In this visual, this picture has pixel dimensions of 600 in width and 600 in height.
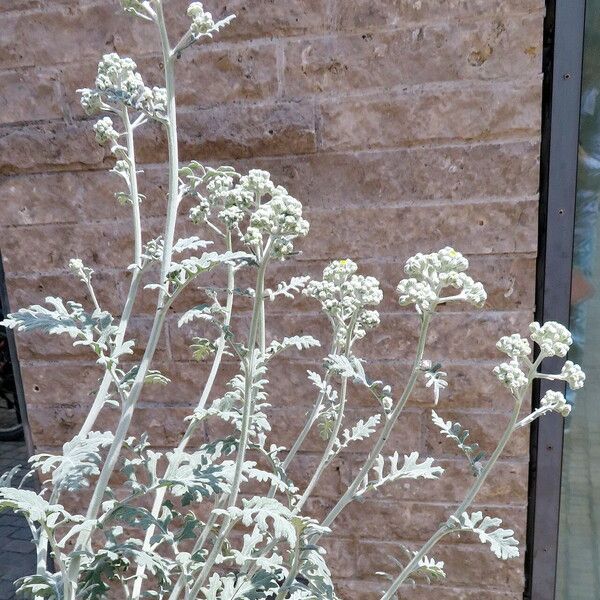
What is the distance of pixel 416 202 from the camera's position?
1590mm

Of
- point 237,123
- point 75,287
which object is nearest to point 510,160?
point 237,123

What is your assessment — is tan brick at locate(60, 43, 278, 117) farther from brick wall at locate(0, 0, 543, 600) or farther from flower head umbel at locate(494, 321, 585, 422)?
flower head umbel at locate(494, 321, 585, 422)

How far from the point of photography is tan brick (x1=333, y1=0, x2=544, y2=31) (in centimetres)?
145

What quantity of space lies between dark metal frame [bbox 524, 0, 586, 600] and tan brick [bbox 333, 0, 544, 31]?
0.11 m

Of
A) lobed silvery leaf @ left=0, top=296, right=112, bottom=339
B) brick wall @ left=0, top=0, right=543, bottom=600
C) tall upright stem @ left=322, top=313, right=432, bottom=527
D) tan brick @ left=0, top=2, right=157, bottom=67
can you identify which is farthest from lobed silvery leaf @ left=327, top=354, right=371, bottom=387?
tan brick @ left=0, top=2, right=157, bottom=67

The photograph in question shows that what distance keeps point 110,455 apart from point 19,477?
314cm

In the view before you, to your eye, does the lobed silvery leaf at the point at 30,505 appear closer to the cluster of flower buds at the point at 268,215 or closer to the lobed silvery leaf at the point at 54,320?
the lobed silvery leaf at the point at 54,320

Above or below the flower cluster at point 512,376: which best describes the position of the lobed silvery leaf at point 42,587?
below

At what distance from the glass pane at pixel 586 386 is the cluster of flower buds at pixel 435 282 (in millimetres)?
896

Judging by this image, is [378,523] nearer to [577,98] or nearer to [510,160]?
[510,160]

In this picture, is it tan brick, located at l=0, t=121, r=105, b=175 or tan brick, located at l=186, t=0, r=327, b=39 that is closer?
tan brick, located at l=186, t=0, r=327, b=39

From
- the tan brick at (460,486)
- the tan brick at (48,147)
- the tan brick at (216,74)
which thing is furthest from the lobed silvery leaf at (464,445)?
the tan brick at (48,147)

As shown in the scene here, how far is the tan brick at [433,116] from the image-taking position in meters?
1.50

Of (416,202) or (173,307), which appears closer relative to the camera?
(416,202)
